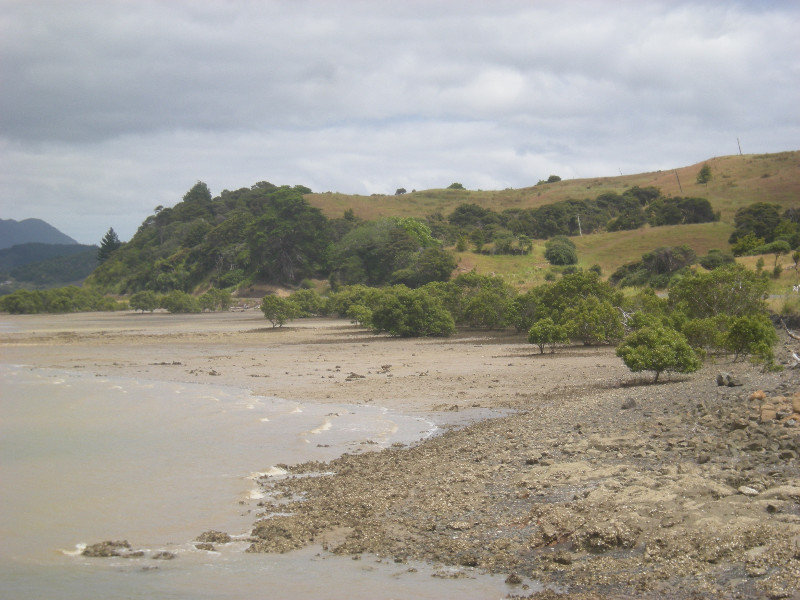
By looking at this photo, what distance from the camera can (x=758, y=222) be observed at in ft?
194

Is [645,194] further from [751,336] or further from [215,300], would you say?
[751,336]

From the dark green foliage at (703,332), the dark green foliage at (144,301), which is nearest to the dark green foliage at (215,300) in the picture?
the dark green foliage at (144,301)

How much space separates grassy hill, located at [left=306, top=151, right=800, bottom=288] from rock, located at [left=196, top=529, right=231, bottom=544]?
46.6 meters

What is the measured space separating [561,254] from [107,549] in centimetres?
5745

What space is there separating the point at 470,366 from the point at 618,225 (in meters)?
56.8

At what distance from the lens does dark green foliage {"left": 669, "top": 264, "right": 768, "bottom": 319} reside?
26.1 m

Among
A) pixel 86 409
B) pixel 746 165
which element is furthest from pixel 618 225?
pixel 86 409

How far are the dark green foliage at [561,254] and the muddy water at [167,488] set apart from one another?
46.0 meters

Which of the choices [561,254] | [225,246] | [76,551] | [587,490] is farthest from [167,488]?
[225,246]

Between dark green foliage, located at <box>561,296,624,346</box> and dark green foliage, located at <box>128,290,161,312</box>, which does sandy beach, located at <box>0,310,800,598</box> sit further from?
dark green foliage, located at <box>128,290,161,312</box>

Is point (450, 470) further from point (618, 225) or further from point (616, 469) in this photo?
point (618, 225)

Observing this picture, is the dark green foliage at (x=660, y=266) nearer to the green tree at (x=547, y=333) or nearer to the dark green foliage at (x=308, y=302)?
the green tree at (x=547, y=333)

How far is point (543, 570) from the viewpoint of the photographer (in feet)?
22.9

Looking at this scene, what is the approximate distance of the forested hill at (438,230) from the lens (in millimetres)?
66688
